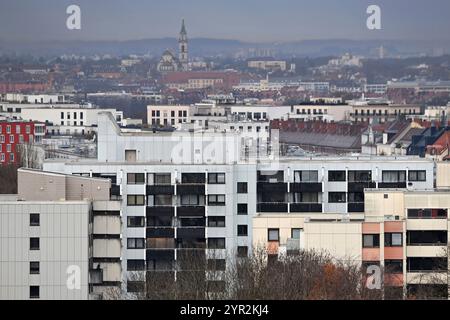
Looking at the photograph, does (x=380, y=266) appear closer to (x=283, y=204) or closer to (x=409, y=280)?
(x=409, y=280)

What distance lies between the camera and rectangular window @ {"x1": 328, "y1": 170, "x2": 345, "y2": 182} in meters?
19.8

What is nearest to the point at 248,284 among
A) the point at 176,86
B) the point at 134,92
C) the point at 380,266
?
the point at 380,266

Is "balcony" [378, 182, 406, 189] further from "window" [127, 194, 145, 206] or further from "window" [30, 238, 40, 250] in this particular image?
"window" [30, 238, 40, 250]

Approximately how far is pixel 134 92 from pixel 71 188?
105m

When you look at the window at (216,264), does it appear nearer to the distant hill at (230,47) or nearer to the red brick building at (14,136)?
the red brick building at (14,136)

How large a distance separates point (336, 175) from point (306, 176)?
1.00ft

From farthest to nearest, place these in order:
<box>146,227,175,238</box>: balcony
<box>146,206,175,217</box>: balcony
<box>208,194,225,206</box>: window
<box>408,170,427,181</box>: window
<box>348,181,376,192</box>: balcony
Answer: <box>408,170,427,181</box>: window → <box>348,181,376,192</box>: balcony → <box>208,194,225,206</box>: window → <box>146,206,175,217</box>: balcony → <box>146,227,175,238</box>: balcony

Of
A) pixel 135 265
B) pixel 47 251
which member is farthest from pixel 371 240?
pixel 135 265

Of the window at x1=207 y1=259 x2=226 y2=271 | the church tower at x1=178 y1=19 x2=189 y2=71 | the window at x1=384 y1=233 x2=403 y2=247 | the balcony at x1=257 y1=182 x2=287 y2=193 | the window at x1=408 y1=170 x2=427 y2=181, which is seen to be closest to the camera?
the window at x1=384 y1=233 x2=403 y2=247

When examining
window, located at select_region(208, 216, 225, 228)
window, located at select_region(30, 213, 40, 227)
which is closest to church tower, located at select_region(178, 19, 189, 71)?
window, located at select_region(208, 216, 225, 228)

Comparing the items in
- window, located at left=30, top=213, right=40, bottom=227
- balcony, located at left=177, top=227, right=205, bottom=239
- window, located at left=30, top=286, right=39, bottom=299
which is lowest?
window, located at left=30, top=286, right=39, bottom=299

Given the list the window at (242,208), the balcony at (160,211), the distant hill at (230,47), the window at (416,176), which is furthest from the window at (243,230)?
the distant hill at (230,47)

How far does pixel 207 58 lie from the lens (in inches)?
6752
